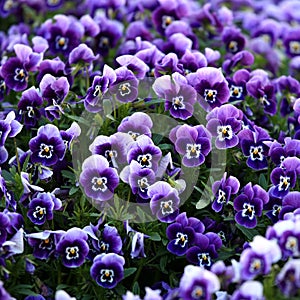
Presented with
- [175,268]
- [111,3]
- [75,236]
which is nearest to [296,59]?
[111,3]

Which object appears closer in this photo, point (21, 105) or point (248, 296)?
point (248, 296)

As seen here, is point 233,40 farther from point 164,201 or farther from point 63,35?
point 164,201

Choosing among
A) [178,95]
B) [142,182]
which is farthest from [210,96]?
[142,182]

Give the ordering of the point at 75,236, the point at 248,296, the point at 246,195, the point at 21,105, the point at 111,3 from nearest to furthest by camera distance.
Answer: the point at 248,296 → the point at 75,236 → the point at 246,195 → the point at 21,105 → the point at 111,3

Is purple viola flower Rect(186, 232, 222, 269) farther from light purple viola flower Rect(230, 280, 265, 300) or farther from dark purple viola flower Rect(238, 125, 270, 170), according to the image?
light purple viola flower Rect(230, 280, 265, 300)

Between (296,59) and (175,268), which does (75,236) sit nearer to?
(175,268)

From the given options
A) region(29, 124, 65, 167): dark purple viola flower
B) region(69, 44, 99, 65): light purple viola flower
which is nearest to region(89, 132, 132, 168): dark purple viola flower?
region(29, 124, 65, 167): dark purple viola flower

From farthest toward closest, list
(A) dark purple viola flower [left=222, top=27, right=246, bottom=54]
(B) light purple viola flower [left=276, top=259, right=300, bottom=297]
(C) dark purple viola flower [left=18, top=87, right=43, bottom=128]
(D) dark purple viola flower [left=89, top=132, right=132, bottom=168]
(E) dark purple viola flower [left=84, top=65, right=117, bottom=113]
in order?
1. (A) dark purple viola flower [left=222, top=27, right=246, bottom=54]
2. (C) dark purple viola flower [left=18, top=87, right=43, bottom=128]
3. (E) dark purple viola flower [left=84, top=65, right=117, bottom=113]
4. (D) dark purple viola flower [left=89, top=132, right=132, bottom=168]
5. (B) light purple viola flower [left=276, top=259, right=300, bottom=297]
